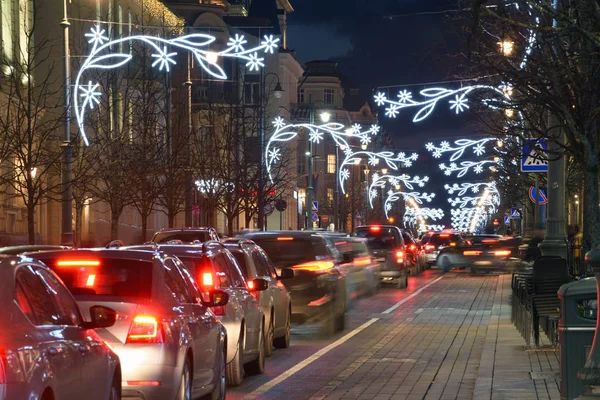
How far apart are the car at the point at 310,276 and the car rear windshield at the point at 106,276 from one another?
421 inches

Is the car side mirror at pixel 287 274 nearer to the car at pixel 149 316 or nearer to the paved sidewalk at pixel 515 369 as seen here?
the paved sidewalk at pixel 515 369

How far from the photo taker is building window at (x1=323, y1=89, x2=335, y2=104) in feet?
437

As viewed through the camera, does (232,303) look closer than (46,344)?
No

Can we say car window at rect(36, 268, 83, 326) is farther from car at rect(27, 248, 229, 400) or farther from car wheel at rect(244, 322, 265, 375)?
car wheel at rect(244, 322, 265, 375)

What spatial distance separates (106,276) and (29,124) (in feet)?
55.5

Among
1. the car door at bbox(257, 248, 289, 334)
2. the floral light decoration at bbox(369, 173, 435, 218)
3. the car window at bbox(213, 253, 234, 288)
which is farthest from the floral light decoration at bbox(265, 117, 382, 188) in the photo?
the car window at bbox(213, 253, 234, 288)

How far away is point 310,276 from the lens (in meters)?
22.4

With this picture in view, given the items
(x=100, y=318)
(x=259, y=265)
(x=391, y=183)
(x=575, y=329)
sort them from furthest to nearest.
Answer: (x=391, y=183) → (x=259, y=265) → (x=575, y=329) → (x=100, y=318)

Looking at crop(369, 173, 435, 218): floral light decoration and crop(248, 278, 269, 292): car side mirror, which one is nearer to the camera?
crop(248, 278, 269, 292): car side mirror

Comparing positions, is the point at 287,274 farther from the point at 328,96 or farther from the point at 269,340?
the point at 328,96

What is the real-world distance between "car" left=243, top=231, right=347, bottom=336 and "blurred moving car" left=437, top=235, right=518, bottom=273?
99.8ft

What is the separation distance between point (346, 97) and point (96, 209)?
113400 millimetres

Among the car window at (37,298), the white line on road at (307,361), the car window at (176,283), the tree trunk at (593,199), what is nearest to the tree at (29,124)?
the white line on road at (307,361)

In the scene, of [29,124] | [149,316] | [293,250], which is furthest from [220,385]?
[29,124]
